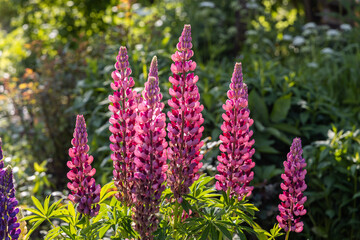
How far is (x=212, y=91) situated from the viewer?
4.48m

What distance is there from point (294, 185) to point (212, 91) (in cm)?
243

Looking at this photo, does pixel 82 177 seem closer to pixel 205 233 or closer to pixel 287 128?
pixel 205 233

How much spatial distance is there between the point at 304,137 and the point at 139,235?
277cm

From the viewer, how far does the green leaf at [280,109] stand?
14.2ft

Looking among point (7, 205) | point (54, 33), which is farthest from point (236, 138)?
point (54, 33)

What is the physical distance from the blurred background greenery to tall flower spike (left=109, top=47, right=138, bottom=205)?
1309 mm

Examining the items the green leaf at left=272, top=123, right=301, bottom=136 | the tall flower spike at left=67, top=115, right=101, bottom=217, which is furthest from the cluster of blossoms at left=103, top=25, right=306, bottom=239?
the green leaf at left=272, top=123, right=301, bottom=136

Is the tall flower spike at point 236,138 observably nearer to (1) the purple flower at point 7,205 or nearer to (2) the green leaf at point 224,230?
(2) the green leaf at point 224,230

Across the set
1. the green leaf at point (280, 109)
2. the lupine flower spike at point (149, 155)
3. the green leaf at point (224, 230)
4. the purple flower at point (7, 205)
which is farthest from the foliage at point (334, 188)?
the purple flower at point (7, 205)

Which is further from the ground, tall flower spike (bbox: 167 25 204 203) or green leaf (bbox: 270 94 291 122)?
tall flower spike (bbox: 167 25 204 203)

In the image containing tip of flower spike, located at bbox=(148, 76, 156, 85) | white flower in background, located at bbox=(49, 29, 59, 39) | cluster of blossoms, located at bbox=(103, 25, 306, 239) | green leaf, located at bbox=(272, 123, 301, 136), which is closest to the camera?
tip of flower spike, located at bbox=(148, 76, 156, 85)

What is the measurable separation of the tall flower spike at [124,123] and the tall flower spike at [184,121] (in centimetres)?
17

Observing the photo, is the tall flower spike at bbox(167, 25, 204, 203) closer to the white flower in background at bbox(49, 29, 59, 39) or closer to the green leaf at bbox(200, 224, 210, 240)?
the green leaf at bbox(200, 224, 210, 240)

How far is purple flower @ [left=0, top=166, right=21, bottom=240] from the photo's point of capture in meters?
1.87
